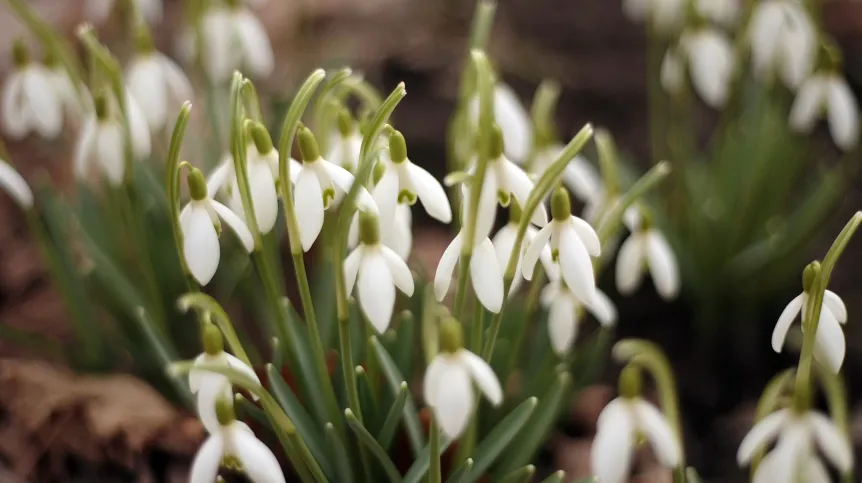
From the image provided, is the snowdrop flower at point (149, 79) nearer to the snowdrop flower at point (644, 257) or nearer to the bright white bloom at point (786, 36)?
the snowdrop flower at point (644, 257)

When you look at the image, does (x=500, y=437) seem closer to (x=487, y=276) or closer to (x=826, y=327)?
(x=487, y=276)

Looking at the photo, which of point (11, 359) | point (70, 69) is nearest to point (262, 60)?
point (70, 69)

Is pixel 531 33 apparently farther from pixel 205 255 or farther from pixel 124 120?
pixel 205 255

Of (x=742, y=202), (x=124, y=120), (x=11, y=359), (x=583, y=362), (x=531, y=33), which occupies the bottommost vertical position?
(x=11, y=359)

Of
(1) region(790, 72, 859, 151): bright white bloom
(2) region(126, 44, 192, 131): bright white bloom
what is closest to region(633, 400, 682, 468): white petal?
(1) region(790, 72, 859, 151): bright white bloom

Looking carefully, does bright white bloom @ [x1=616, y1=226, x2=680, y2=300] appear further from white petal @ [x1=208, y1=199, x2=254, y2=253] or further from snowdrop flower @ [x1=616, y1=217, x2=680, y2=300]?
white petal @ [x1=208, y1=199, x2=254, y2=253]
